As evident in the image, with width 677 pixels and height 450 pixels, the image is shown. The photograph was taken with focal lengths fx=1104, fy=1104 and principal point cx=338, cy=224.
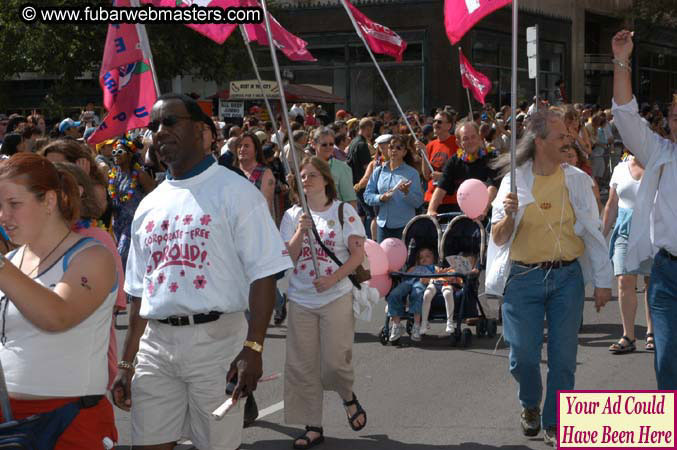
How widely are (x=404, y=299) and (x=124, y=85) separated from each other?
321 cm

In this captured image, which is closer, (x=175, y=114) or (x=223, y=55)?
(x=175, y=114)

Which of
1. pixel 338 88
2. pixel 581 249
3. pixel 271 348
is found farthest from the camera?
pixel 338 88

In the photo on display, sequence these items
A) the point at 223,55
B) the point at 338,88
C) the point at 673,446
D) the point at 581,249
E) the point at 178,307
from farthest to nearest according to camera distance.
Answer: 1. the point at 338,88
2. the point at 223,55
3. the point at 581,249
4. the point at 673,446
5. the point at 178,307

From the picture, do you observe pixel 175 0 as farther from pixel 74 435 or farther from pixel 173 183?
pixel 74 435

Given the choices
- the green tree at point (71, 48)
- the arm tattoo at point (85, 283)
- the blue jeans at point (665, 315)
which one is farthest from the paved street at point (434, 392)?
the green tree at point (71, 48)

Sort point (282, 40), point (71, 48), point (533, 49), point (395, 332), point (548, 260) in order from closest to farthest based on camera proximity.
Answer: point (548, 260) < point (395, 332) < point (282, 40) < point (533, 49) < point (71, 48)

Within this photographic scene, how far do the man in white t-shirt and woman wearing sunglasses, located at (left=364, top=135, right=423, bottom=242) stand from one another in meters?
7.40

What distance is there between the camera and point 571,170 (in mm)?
6680

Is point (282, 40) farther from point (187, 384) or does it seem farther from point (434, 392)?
point (187, 384)

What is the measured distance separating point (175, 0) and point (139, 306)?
585 cm

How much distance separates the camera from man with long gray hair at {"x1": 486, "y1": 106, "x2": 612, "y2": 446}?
6.54 meters

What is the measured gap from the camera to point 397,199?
1205 centimetres

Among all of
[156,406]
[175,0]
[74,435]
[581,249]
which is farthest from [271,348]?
[74,435]

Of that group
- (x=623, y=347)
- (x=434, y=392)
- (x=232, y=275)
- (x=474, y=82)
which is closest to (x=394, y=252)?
(x=623, y=347)
